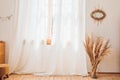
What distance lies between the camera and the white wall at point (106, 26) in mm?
5363

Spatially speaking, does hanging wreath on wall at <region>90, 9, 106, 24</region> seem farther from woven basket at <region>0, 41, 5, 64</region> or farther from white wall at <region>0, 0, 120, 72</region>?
woven basket at <region>0, 41, 5, 64</region>

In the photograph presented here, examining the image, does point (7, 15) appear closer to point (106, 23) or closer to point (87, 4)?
point (87, 4)

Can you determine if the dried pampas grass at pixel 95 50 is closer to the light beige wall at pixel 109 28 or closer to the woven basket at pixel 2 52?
the light beige wall at pixel 109 28

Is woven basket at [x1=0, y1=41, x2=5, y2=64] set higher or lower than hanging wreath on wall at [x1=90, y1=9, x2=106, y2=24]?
lower

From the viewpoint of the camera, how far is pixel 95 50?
5.02 m

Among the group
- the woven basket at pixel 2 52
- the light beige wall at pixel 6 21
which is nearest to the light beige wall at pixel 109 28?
the light beige wall at pixel 6 21

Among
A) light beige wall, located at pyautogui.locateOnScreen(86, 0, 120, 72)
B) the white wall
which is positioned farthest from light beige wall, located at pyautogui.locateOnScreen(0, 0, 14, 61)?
light beige wall, located at pyautogui.locateOnScreen(86, 0, 120, 72)

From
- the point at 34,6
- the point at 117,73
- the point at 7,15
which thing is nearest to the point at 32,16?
the point at 34,6

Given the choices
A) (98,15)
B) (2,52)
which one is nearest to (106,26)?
(98,15)

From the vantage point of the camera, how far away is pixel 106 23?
539cm

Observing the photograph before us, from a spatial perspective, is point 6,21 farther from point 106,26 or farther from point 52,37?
point 106,26

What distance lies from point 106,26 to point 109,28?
0.08 metres

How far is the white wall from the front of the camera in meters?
5.36

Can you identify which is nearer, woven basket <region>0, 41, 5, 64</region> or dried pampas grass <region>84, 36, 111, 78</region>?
dried pampas grass <region>84, 36, 111, 78</region>
